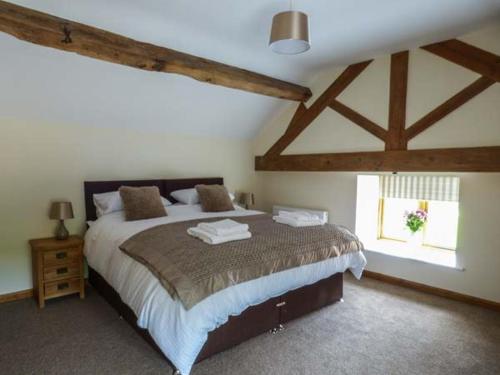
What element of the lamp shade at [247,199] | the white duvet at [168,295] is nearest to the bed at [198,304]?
the white duvet at [168,295]

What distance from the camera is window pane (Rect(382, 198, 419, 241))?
13.6 ft

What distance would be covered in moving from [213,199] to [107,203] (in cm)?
123

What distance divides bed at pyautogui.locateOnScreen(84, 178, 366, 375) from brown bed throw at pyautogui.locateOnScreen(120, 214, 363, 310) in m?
0.06

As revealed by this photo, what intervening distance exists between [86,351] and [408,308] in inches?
114

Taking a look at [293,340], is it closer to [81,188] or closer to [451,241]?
[451,241]

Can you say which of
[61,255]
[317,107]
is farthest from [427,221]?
[61,255]

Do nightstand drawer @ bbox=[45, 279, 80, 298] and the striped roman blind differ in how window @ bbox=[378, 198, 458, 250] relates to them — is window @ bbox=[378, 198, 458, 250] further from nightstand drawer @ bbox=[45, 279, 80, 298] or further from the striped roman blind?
nightstand drawer @ bbox=[45, 279, 80, 298]

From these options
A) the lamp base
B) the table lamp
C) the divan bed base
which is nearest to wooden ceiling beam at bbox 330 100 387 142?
the divan bed base

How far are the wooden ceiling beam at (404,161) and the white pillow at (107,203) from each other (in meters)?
2.51

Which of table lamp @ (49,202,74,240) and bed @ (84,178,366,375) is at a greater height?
table lamp @ (49,202,74,240)

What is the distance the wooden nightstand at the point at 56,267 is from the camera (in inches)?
120

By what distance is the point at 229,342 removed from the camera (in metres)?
2.33

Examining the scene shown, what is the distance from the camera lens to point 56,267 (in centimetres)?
312

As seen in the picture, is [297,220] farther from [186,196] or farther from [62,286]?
[62,286]
